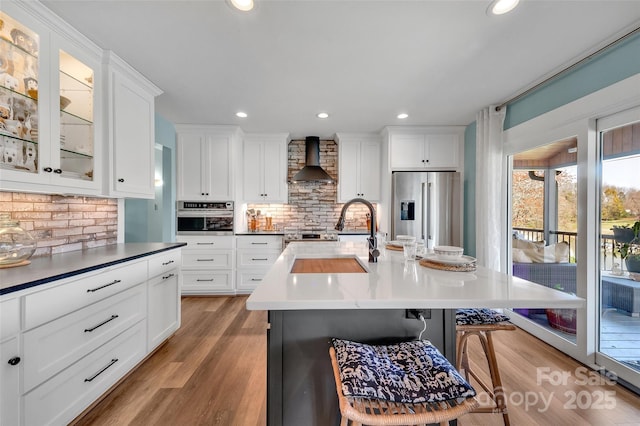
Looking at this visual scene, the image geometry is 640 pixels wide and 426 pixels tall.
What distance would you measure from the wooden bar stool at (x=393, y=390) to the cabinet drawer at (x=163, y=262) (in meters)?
1.83

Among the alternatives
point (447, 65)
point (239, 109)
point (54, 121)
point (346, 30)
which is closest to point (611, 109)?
point (447, 65)

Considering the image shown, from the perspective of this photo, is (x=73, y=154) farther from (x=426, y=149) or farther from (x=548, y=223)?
(x=548, y=223)

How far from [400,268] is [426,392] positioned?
2.15 ft

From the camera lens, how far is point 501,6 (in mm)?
1562

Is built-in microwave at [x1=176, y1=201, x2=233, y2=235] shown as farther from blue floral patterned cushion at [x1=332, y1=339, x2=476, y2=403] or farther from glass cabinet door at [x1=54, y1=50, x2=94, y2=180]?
blue floral patterned cushion at [x1=332, y1=339, x2=476, y2=403]

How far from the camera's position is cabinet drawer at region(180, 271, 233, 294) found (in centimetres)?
383

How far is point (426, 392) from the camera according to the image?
32.0 inches

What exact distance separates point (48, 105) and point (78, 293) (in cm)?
120

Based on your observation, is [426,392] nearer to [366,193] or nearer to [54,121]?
[54,121]

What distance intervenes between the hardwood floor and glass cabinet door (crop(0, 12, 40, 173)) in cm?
158

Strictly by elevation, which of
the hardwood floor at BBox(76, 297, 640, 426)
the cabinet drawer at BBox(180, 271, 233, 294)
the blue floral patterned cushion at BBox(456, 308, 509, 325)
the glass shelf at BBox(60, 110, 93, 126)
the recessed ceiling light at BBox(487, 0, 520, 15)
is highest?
the recessed ceiling light at BBox(487, 0, 520, 15)

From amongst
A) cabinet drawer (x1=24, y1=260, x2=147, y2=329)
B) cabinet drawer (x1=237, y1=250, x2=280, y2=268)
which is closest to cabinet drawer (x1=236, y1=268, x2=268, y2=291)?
cabinet drawer (x1=237, y1=250, x2=280, y2=268)

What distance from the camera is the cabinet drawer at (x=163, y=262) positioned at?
214 centimetres

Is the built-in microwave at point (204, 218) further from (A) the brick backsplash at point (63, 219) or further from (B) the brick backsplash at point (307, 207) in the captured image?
(A) the brick backsplash at point (63, 219)
